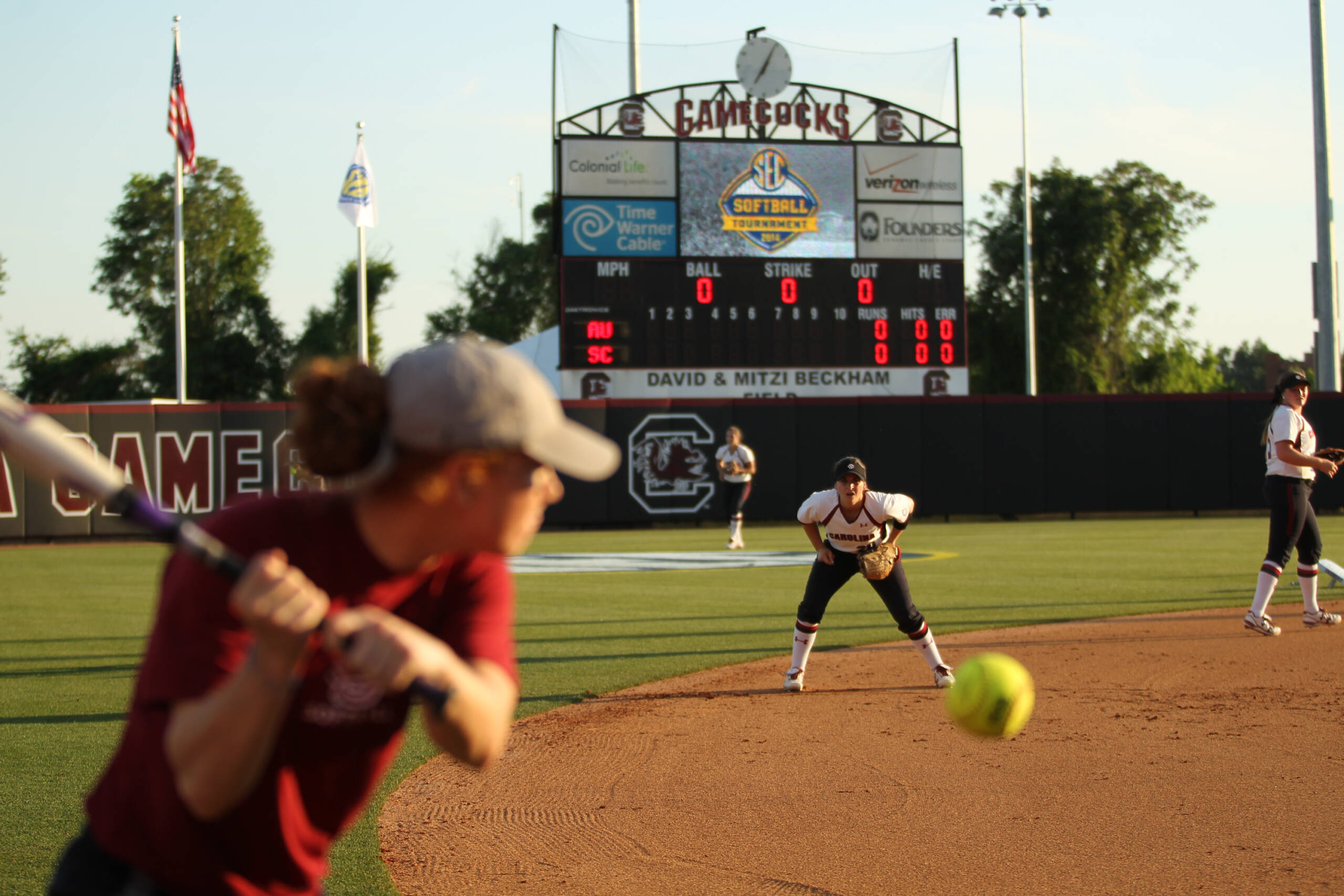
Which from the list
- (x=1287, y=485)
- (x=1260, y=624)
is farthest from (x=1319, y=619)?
(x=1287, y=485)

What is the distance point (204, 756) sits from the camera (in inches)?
69.7

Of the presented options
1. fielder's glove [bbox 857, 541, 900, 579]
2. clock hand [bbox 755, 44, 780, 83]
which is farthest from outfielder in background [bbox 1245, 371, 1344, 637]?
clock hand [bbox 755, 44, 780, 83]

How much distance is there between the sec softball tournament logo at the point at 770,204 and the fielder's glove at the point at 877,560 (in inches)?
744

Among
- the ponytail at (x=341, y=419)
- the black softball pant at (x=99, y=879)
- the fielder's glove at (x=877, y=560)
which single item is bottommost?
the fielder's glove at (x=877, y=560)

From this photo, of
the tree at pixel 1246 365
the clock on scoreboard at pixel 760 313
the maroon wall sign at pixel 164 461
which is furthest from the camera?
the tree at pixel 1246 365

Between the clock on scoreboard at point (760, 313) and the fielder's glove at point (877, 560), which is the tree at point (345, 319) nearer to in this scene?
the clock on scoreboard at point (760, 313)

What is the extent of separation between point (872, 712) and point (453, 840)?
3403mm

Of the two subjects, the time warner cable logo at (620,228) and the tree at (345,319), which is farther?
the tree at (345,319)

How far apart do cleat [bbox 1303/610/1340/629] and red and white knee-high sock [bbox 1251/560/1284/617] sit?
717mm

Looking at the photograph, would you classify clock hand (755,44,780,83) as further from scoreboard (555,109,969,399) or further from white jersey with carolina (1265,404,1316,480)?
white jersey with carolina (1265,404,1316,480)

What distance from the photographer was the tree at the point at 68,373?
164 feet

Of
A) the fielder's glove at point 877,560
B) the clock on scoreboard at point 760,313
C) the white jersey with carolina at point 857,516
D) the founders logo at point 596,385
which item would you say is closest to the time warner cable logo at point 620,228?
the clock on scoreboard at point 760,313

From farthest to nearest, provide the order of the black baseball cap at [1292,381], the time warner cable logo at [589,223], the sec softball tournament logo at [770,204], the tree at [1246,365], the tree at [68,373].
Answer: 1. the tree at [1246,365]
2. the tree at [68,373]
3. the sec softball tournament logo at [770,204]
4. the time warner cable logo at [589,223]
5. the black baseball cap at [1292,381]

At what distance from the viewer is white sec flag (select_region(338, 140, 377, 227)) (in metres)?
26.3
